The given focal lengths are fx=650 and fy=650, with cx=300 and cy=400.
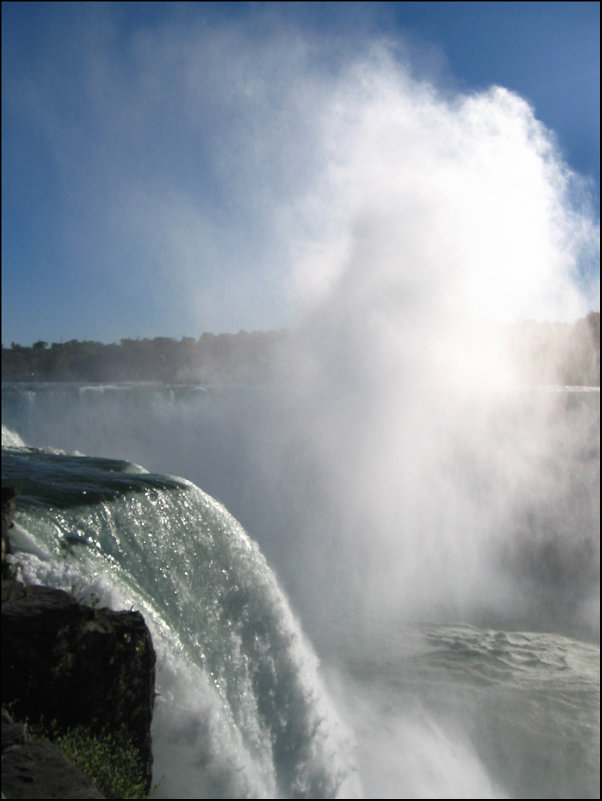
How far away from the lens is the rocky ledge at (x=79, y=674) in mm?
4340

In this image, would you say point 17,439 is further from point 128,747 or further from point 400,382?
point 128,747

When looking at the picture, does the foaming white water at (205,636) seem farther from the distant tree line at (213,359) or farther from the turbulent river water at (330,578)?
the distant tree line at (213,359)

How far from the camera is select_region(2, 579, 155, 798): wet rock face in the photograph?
435 cm

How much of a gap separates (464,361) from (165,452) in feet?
37.6

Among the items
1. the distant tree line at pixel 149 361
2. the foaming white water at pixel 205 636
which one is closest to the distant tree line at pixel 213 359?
the distant tree line at pixel 149 361

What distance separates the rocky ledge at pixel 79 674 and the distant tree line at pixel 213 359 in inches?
822

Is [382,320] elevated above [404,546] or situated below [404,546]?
above

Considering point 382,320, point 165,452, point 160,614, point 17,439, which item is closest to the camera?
point 160,614

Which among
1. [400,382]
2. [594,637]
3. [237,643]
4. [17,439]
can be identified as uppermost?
[400,382]

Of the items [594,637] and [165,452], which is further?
[165,452]

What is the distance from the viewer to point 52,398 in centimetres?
2456

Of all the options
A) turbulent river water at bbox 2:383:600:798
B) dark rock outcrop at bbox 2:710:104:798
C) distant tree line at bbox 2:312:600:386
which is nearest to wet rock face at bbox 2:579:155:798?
dark rock outcrop at bbox 2:710:104:798

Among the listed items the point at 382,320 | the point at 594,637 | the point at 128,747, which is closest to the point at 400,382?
the point at 382,320

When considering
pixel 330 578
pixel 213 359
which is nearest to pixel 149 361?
pixel 213 359
